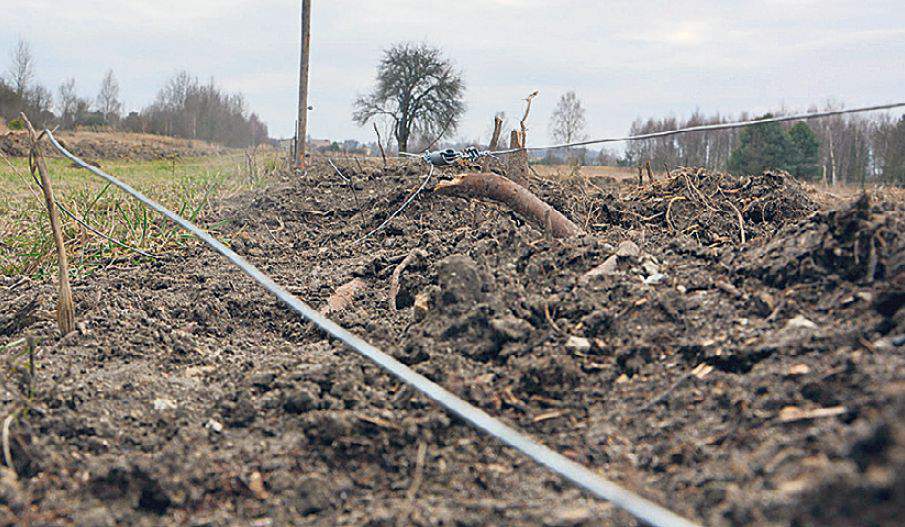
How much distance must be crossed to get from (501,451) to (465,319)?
0.75 meters

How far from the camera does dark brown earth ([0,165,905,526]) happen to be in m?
1.79

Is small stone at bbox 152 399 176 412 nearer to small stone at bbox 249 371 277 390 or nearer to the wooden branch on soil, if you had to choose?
small stone at bbox 249 371 277 390

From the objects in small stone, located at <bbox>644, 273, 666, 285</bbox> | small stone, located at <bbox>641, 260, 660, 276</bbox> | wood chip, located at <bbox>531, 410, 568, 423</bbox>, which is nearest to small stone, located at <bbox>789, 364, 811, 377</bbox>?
wood chip, located at <bbox>531, 410, 568, 423</bbox>

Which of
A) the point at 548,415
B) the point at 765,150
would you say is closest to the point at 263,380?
the point at 548,415

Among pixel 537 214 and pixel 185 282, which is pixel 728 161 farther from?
pixel 185 282

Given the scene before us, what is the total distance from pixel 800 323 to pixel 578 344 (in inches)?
30.3

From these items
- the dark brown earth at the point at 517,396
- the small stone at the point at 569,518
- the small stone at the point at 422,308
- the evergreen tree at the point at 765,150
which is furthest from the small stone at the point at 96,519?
the evergreen tree at the point at 765,150

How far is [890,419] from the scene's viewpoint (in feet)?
4.27

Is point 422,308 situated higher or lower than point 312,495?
higher

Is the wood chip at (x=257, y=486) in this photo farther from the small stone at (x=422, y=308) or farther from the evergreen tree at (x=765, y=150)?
the evergreen tree at (x=765, y=150)

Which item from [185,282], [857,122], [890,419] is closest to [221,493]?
[890,419]

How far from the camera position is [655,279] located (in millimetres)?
3225

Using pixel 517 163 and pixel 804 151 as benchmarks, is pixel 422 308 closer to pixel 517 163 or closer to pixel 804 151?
pixel 517 163

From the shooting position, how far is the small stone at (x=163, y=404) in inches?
106
